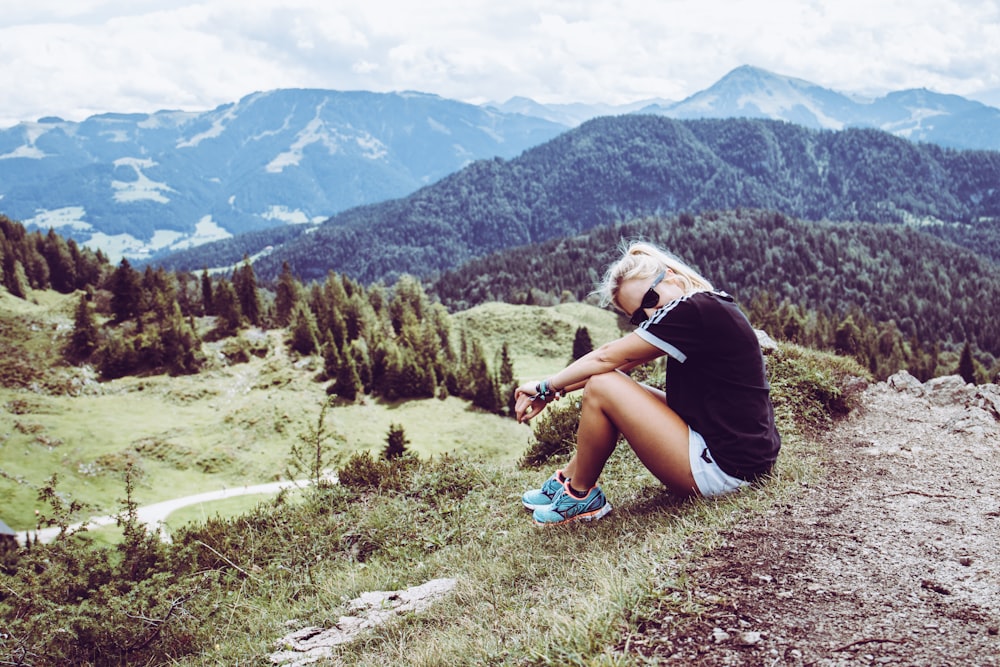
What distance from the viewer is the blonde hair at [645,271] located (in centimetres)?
552

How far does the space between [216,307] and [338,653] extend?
67925 mm

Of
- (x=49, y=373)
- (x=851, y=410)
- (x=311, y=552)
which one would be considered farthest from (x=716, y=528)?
(x=49, y=373)

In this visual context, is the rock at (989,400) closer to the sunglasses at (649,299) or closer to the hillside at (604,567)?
the hillside at (604,567)

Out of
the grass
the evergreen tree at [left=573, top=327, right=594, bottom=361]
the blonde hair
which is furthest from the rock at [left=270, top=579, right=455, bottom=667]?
the evergreen tree at [left=573, top=327, right=594, bottom=361]

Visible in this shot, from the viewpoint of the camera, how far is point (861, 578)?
409cm

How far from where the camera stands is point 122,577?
9.59 m

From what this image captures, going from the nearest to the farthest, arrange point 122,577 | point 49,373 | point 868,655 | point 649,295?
point 868,655, point 649,295, point 122,577, point 49,373

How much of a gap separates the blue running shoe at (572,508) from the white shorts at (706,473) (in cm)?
117

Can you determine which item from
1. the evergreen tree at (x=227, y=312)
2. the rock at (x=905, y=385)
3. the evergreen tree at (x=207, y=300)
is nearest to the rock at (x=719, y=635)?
the rock at (x=905, y=385)

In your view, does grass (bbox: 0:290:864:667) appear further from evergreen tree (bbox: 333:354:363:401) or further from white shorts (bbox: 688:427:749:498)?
evergreen tree (bbox: 333:354:363:401)

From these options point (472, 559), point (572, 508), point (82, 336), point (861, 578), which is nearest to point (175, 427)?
point (82, 336)

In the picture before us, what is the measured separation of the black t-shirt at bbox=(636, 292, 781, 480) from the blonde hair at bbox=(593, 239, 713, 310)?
0.30 m

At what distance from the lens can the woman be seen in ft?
17.0

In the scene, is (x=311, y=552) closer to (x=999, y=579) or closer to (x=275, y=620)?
(x=275, y=620)
